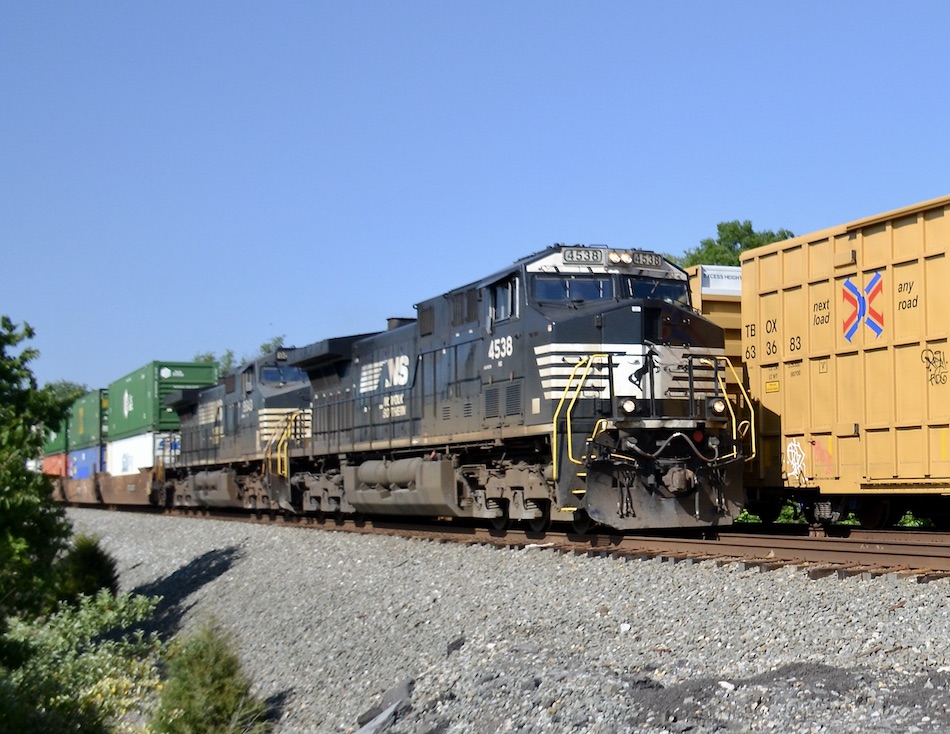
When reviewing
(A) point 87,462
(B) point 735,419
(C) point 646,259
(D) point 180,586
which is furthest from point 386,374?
(A) point 87,462

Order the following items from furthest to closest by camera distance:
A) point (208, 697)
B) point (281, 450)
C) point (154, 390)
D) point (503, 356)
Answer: point (154, 390) → point (281, 450) → point (503, 356) → point (208, 697)

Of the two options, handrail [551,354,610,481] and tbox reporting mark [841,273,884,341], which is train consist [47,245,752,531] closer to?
handrail [551,354,610,481]

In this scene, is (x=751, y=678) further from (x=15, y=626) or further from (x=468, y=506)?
(x=15, y=626)

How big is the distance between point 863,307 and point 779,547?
2845 mm

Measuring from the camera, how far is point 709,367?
13.1 meters

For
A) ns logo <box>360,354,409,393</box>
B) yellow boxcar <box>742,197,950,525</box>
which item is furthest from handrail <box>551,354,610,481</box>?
ns logo <box>360,354,409,393</box>

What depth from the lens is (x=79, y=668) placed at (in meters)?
12.7

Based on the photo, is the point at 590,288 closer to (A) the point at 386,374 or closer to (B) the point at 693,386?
(B) the point at 693,386

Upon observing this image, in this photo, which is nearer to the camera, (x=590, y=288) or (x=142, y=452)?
(x=590, y=288)

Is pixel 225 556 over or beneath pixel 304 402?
beneath

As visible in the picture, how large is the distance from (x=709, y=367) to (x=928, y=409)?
8.57ft

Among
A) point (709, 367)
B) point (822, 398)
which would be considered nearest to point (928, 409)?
point (822, 398)

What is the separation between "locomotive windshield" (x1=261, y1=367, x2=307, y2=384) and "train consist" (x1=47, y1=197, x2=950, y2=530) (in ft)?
27.1

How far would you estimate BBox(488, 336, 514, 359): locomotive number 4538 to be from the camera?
13.8 metres
